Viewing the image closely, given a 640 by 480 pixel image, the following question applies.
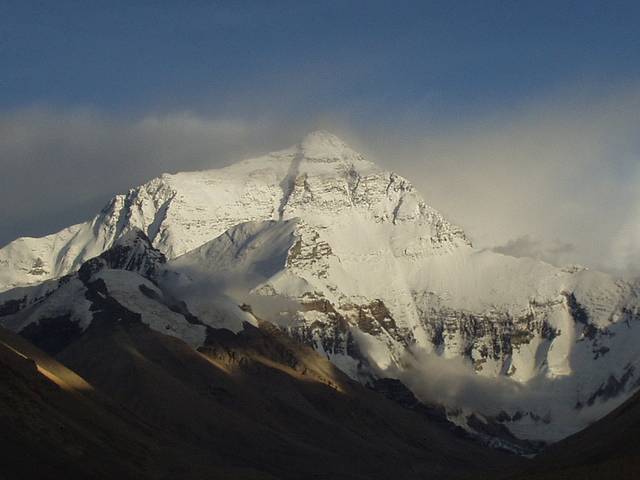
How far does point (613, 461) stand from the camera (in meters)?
183

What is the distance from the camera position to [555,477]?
181000 millimetres

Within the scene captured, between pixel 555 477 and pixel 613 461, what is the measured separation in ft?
24.4
